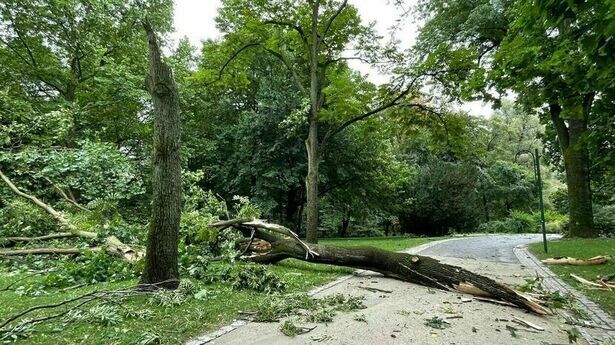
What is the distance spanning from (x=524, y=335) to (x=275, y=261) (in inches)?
203

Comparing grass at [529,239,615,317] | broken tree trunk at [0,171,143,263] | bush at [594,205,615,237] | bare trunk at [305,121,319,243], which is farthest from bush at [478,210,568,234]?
broken tree trunk at [0,171,143,263]

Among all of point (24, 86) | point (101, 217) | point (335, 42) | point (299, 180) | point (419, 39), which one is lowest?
point (101, 217)

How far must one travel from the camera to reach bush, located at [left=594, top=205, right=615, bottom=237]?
18.2 m

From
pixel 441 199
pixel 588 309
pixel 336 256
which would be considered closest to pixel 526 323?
pixel 588 309

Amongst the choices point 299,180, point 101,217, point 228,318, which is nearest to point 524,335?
point 228,318

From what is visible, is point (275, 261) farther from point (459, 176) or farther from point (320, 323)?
point (459, 176)

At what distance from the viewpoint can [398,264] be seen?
6.75 meters

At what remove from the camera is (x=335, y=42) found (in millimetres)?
12211

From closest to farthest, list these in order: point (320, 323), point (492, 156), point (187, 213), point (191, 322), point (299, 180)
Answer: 1. point (191, 322)
2. point (320, 323)
3. point (187, 213)
4. point (299, 180)
5. point (492, 156)

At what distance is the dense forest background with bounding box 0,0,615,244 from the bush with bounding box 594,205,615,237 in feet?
0.27

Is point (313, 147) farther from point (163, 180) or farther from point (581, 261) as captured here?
point (581, 261)

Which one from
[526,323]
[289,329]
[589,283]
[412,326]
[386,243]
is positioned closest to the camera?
[289,329]

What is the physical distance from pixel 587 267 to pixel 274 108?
13153 mm

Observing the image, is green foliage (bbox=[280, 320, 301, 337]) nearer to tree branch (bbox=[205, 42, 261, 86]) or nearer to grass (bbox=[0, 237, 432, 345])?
grass (bbox=[0, 237, 432, 345])
